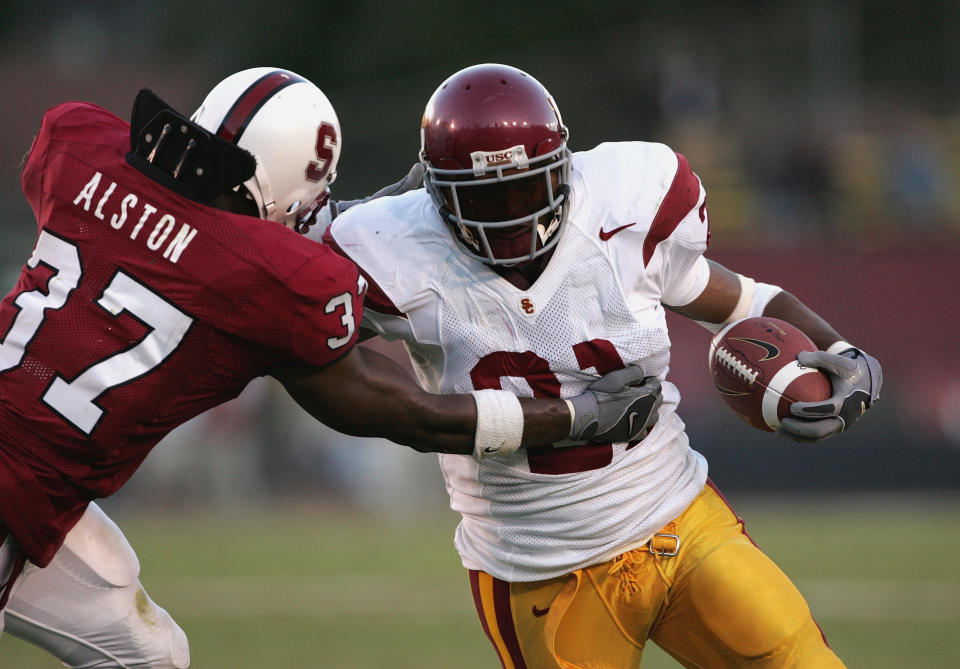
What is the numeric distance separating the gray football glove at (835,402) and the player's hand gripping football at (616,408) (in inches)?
13.5

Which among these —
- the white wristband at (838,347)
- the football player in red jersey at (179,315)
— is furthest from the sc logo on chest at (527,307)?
the white wristband at (838,347)

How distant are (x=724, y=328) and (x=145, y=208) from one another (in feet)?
4.75

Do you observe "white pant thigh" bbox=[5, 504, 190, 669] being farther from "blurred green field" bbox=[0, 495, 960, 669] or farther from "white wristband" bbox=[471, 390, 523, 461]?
"blurred green field" bbox=[0, 495, 960, 669]

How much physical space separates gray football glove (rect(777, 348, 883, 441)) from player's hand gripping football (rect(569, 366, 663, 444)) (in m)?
0.34

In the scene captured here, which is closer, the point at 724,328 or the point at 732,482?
the point at 724,328

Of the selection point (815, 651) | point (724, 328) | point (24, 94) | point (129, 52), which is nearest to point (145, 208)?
point (724, 328)

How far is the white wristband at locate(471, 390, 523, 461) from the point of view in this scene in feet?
9.11

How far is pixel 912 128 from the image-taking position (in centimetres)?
1299

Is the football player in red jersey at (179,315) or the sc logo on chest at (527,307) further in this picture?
the sc logo on chest at (527,307)

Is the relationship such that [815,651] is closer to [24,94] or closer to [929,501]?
[929,501]

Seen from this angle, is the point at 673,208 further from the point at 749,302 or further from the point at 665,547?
the point at 665,547

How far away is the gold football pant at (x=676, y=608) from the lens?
2.76 metres

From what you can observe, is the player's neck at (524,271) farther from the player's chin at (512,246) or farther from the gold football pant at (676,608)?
the gold football pant at (676,608)

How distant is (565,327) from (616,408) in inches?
8.5
